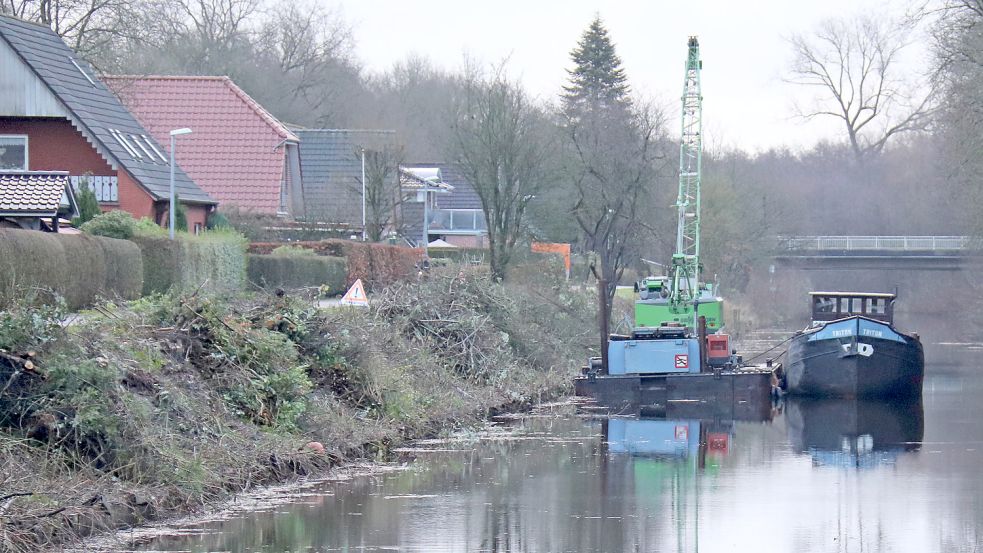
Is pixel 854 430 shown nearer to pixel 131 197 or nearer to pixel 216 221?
pixel 131 197

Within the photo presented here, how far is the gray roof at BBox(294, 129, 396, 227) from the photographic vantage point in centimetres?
4876

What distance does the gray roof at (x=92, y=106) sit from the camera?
3388 centimetres

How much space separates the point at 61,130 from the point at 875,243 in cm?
5313

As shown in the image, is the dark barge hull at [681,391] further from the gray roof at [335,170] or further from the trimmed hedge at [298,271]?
the gray roof at [335,170]

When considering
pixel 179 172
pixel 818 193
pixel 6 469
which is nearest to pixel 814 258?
pixel 818 193

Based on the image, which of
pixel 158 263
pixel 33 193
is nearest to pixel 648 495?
pixel 158 263

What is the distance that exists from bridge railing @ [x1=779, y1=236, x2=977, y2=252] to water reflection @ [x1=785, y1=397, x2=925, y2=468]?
42029 millimetres

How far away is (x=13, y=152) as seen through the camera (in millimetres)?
34719

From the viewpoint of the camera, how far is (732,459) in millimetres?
19453

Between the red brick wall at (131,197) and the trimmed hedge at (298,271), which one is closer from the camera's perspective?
the trimmed hedge at (298,271)

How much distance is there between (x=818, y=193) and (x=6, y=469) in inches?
3533

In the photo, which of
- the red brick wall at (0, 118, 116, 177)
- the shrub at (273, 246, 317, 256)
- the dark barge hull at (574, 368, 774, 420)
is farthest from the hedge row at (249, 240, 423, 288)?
the dark barge hull at (574, 368, 774, 420)

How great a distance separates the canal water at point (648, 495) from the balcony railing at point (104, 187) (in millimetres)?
14944

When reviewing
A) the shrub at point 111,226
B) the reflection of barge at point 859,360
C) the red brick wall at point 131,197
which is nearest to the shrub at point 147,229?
the shrub at point 111,226
